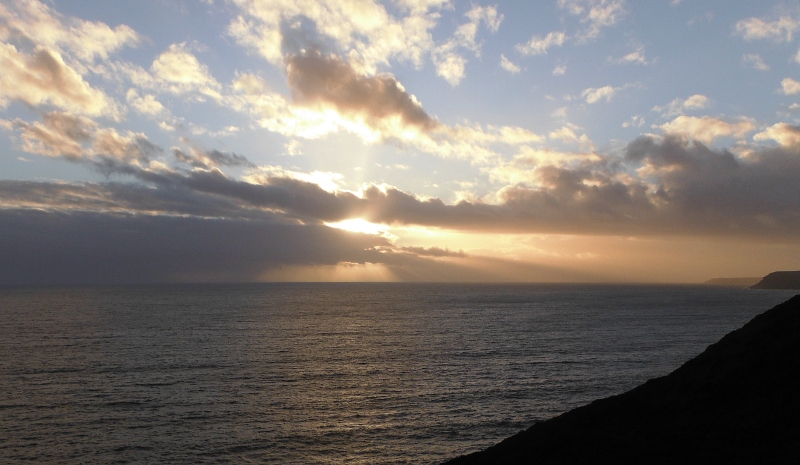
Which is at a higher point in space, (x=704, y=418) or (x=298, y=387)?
(x=704, y=418)

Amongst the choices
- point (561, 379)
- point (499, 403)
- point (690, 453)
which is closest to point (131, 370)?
point (499, 403)

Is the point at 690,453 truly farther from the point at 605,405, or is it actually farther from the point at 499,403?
the point at 499,403

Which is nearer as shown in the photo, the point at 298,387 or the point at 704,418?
the point at 704,418

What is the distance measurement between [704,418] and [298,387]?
45.3 meters

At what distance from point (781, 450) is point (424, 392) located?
40.4 metres

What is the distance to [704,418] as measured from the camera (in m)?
28.7

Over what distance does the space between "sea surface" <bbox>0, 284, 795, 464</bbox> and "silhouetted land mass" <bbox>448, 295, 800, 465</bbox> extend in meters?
11.3

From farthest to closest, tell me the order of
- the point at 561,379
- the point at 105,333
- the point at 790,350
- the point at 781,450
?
the point at 105,333 → the point at 561,379 → the point at 790,350 → the point at 781,450

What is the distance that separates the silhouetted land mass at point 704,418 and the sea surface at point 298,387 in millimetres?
11283

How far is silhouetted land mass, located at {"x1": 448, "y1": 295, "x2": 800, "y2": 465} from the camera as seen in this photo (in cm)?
2434

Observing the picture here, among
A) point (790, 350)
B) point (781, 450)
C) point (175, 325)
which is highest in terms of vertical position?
point (790, 350)

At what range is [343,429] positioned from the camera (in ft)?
152

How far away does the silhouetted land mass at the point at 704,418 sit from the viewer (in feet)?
79.9

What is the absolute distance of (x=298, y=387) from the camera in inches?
2392
